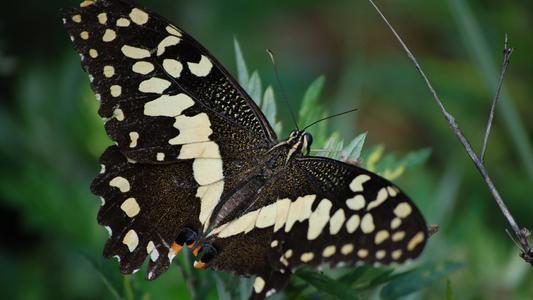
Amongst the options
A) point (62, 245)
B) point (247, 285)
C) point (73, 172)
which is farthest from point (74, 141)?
point (247, 285)

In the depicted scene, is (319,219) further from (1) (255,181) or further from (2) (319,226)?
(1) (255,181)

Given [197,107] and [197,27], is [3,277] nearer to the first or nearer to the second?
[197,107]

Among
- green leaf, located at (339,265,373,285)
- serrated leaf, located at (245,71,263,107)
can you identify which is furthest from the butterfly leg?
serrated leaf, located at (245,71,263,107)

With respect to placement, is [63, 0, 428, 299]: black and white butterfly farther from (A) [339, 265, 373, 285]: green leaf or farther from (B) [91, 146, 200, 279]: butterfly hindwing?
(A) [339, 265, 373, 285]: green leaf

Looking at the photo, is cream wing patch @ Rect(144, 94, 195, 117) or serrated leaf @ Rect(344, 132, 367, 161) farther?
A: cream wing patch @ Rect(144, 94, 195, 117)

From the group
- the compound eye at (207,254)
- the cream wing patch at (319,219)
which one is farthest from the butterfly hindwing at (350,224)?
the compound eye at (207,254)
